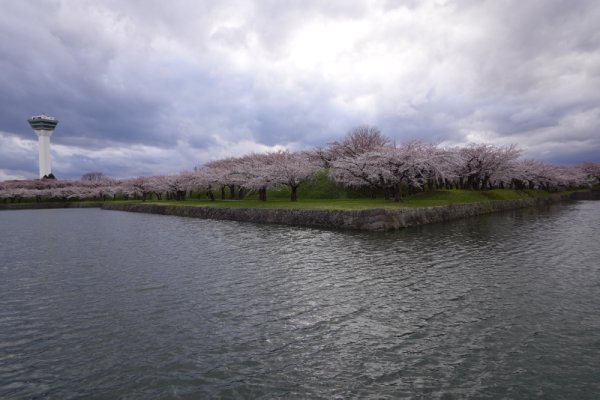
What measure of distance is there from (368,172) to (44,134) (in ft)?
477

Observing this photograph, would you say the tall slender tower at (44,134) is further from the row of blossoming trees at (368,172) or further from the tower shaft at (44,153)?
the row of blossoming trees at (368,172)

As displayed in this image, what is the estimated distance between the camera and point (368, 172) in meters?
49.0

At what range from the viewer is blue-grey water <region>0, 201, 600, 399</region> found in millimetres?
8109

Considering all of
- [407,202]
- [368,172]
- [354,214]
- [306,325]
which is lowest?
[306,325]

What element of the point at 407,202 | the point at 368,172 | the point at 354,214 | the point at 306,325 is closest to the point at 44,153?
the point at 368,172

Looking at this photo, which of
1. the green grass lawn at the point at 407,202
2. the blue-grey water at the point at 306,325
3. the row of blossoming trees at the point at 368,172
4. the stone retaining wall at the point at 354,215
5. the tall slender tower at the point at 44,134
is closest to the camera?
the blue-grey water at the point at 306,325

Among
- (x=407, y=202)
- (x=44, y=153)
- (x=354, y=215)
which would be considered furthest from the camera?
(x=44, y=153)

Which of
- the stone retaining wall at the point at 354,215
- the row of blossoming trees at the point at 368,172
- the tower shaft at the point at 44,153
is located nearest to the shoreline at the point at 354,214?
the stone retaining wall at the point at 354,215

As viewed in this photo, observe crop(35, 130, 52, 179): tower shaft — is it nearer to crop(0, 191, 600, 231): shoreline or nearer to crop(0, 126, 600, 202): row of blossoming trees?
crop(0, 126, 600, 202): row of blossoming trees

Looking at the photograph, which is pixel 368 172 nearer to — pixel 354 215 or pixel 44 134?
pixel 354 215

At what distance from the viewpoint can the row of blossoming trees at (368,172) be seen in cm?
4872

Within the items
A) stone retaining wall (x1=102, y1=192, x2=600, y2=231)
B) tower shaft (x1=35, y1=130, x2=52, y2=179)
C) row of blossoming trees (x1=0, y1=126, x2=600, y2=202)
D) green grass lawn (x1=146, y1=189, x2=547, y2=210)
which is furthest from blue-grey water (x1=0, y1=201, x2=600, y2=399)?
tower shaft (x1=35, y1=130, x2=52, y2=179)

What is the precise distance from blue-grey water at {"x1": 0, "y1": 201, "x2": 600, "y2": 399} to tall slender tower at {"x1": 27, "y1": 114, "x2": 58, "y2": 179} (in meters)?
141

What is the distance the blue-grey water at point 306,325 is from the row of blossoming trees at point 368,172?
27455 mm
